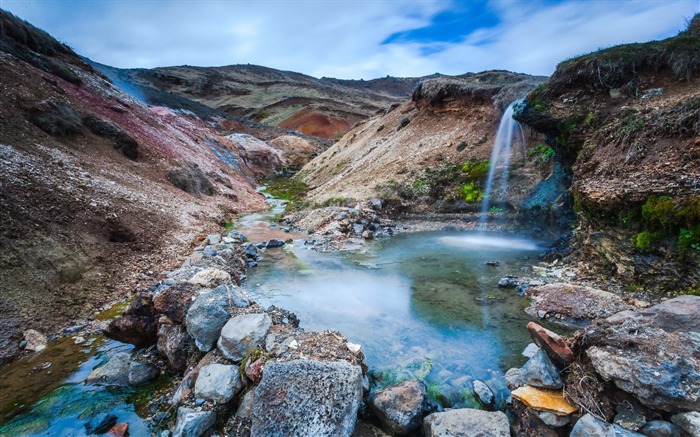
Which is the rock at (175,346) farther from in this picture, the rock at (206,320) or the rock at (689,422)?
the rock at (689,422)

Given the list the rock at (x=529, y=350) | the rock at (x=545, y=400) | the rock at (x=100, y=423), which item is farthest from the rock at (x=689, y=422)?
the rock at (x=100, y=423)

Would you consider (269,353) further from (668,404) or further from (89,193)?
(89,193)

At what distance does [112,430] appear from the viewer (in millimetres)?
4008

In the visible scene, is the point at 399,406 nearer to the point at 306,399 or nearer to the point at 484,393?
the point at 306,399

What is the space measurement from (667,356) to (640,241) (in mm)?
4927

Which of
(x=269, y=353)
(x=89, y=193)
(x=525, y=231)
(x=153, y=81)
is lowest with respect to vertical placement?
(x=525, y=231)

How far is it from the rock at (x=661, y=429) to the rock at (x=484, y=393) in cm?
165

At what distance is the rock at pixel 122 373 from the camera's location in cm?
479

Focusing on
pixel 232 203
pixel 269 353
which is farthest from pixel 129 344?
pixel 232 203

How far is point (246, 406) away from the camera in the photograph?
12.7 feet

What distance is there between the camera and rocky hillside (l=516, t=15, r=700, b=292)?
20.6ft


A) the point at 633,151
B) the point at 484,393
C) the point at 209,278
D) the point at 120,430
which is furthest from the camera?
the point at 633,151

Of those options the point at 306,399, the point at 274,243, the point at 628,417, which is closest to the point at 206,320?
the point at 306,399

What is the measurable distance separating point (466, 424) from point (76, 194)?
11.5 meters
